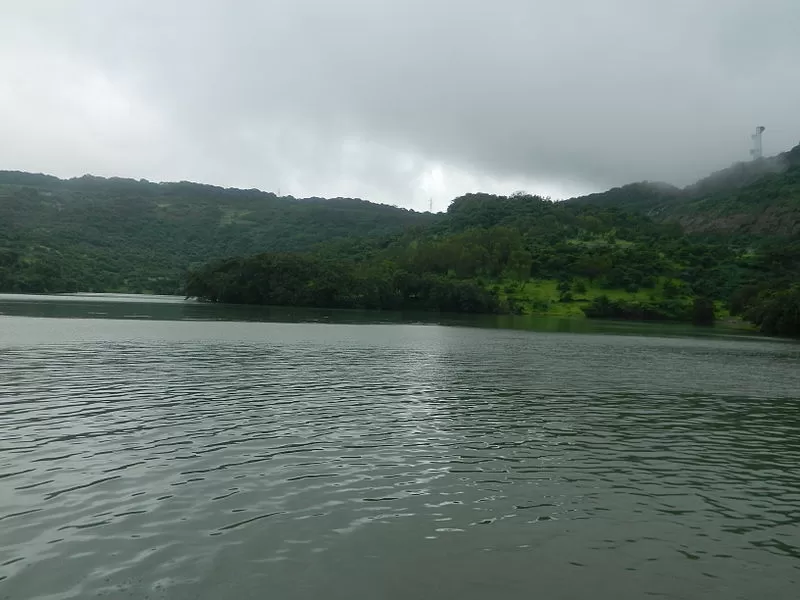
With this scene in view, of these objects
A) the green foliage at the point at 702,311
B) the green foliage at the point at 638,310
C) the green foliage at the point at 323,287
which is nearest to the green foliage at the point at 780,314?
the green foliage at the point at 702,311

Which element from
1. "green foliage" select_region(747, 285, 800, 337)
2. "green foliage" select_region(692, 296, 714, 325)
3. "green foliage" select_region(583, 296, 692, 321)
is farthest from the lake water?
"green foliage" select_region(583, 296, 692, 321)

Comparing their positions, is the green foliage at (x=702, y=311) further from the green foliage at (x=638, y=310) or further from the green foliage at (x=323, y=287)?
the green foliage at (x=323, y=287)

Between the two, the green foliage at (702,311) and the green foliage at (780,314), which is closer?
the green foliage at (780,314)

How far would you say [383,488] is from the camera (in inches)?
670

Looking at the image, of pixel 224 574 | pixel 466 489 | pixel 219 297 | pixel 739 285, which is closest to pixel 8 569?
pixel 224 574

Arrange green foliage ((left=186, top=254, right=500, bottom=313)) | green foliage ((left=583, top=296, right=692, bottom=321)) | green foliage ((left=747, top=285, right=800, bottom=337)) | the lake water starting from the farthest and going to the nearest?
green foliage ((left=583, top=296, right=692, bottom=321)), green foliage ((left=186, top=254, right=500, bottom=313)), green foliage ((left=747, top=285, right=800, bottom=337)), the lake water

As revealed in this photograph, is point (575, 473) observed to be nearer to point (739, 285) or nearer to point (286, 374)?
point (286, 374)

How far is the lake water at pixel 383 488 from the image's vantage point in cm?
1176

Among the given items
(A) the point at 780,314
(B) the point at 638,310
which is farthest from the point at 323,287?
(A) the point at 780,314

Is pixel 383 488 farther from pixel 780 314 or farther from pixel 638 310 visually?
pixel 638 310

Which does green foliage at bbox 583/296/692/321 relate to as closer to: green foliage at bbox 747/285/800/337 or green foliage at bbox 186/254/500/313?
green foliage at bbox 186/254/500/313

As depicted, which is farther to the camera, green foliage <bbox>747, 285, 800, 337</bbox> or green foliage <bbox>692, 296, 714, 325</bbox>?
green foliage <bbox>692, 296, 714, 325</bbox>

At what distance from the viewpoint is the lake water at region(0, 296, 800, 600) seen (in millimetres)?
A: 11758

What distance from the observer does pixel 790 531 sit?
1515cm
